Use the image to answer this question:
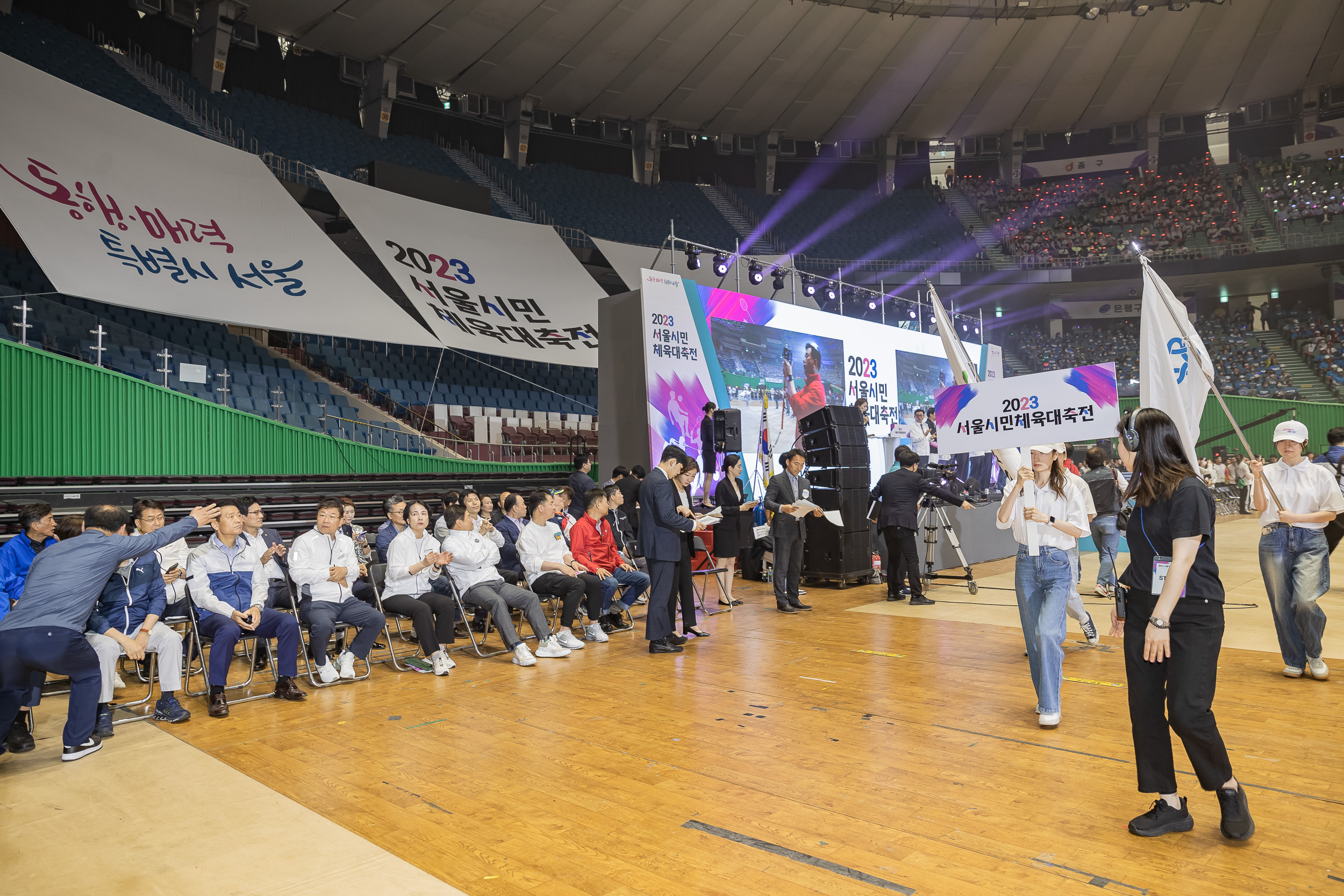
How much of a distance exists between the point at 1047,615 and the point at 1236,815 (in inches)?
61.4

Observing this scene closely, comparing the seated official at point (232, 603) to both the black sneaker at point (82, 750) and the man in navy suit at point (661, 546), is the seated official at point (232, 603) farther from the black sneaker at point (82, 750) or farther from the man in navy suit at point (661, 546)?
the man in navy suit at point (661, 546)

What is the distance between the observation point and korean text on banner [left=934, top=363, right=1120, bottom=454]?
4.72 m

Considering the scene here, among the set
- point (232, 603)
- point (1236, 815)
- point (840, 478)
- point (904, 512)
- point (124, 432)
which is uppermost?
point (124, 432)

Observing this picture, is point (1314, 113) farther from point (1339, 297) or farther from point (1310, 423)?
point (1310, 423)

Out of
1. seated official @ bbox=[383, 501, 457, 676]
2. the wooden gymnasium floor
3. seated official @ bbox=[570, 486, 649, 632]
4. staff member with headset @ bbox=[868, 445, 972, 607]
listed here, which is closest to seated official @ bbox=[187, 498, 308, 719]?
the wooden gymnasium floor

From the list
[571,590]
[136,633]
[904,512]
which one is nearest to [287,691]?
[136,633]

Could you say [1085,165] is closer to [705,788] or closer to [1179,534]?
[1179,534]

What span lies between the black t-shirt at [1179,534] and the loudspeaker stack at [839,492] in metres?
6.55

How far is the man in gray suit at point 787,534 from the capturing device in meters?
8.30

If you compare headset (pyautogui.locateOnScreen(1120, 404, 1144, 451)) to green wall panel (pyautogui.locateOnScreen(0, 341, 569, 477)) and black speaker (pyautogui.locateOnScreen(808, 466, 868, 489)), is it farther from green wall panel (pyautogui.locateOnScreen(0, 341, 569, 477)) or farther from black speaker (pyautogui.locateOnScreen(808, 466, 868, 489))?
green wall panel (pyautogui.locateOnScreen(0, 341, 569, 477))

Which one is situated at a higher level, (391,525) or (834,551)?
(391,525)

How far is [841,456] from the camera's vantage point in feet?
31.5

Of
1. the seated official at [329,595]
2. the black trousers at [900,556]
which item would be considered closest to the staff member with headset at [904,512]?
the black trousers at [900,556]

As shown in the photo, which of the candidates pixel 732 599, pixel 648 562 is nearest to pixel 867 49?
pixel 732 599
